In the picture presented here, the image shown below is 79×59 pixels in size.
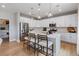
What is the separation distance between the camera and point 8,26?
5.79 feet

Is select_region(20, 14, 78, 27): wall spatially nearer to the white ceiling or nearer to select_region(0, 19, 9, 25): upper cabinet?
the white ceiling

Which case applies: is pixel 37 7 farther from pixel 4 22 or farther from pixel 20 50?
pixel 20 50

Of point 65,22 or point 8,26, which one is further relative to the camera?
point 8,26

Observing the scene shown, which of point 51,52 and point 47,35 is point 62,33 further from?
point 51,52

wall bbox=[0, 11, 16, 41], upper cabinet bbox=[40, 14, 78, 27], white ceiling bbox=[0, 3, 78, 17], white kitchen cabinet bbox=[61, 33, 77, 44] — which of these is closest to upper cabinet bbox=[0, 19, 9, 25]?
wall bbox=[0, 11, 16, 41]

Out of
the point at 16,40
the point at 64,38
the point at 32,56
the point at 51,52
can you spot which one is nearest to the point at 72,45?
the point at 64,38

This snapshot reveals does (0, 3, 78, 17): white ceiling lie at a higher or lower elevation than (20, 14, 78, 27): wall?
higher

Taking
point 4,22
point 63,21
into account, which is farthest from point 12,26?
Result: point 63,21

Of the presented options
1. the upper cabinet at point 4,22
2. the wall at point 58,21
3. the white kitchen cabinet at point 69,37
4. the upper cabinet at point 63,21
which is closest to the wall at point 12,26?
the upper cabinet at point 4,22

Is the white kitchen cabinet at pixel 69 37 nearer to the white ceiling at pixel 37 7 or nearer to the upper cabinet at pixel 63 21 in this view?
the upper cabinet at pixel 63 21

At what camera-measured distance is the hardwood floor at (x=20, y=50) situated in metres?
1.60

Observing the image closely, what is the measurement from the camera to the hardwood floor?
1.60 meters

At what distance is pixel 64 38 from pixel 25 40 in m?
0.88

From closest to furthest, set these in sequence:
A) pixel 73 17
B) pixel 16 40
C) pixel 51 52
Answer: pixel 73 17 < pixel 51 52 < pixel 16 40
